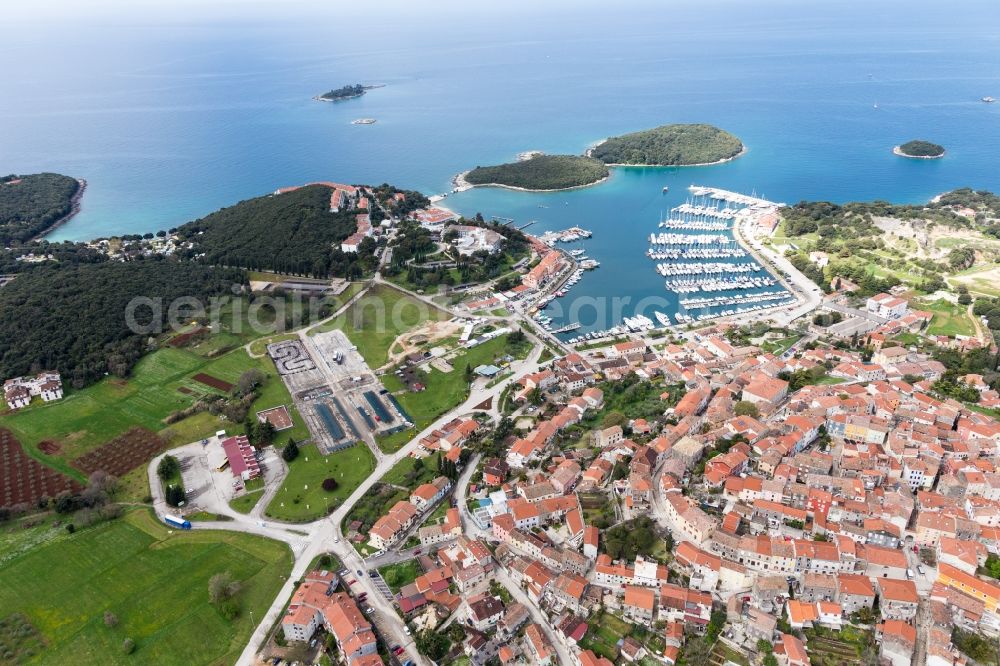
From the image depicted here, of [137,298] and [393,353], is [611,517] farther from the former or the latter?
[137,298]

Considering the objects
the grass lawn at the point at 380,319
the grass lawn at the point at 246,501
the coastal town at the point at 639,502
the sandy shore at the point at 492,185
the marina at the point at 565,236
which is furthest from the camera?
the sandy shore at the point at 492,185

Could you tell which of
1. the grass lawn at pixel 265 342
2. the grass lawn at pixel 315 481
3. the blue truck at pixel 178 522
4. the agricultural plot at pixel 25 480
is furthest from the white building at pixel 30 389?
the grass lawn at pixel 315 481

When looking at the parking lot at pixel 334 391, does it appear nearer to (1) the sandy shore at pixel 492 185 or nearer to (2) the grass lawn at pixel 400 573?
A: (2) the grass lawn at pixel 400 573

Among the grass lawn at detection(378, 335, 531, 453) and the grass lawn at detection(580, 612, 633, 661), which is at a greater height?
the grass lawn at detection(580, 612, 633, 661)

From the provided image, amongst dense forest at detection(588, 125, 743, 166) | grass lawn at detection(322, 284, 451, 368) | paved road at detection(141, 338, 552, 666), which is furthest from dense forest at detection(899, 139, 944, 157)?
paved road at detection(141, 338, 552, 666)

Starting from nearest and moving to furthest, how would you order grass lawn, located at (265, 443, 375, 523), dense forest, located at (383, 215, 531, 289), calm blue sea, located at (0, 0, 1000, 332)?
grass lawn, located at (265, 443, 375, 523) → dense forest, located at (383, 215, 531, 289) → calm blue sea, located at (0, 0, 1000, 332)

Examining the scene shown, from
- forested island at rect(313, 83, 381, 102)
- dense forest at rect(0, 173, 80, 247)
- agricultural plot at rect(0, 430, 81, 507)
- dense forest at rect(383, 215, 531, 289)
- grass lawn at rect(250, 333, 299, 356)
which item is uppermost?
forested island at rect(313, 83, 381, 102)

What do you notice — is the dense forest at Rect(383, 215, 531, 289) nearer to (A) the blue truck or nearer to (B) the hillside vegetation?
(B) the hillside vegetation

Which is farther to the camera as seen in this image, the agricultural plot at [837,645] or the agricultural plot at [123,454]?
the agricultural plot at [123,454]
